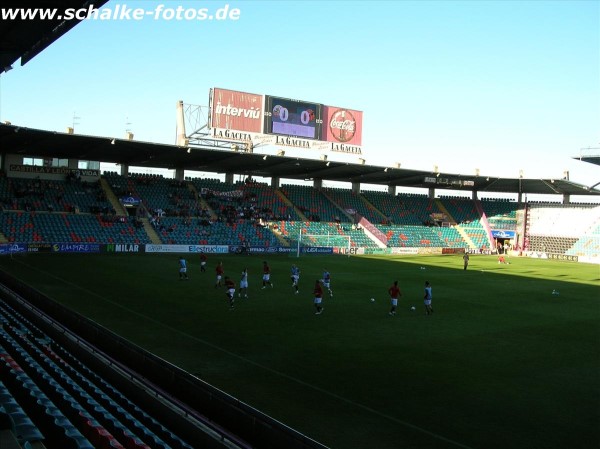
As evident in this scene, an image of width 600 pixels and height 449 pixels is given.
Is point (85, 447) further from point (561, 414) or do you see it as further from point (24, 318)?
point (24, 318)

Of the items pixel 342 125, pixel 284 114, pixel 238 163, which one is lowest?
pixel 238 163

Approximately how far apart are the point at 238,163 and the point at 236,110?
6.70 metres

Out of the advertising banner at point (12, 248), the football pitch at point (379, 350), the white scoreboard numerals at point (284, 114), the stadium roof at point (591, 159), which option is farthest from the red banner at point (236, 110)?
the stadium roof at point (591, 159)

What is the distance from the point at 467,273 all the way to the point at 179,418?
3795 cm

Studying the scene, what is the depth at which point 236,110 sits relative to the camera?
5553 centimetres

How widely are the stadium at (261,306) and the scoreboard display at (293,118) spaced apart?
0.21m

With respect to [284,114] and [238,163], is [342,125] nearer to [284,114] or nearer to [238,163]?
[284,114]

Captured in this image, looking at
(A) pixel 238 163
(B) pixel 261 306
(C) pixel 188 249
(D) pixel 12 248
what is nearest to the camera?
(B) pixel 261 306

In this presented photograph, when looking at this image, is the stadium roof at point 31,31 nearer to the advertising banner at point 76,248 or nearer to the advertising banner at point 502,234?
the advertising banner at point 76,248

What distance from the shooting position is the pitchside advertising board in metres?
54.8

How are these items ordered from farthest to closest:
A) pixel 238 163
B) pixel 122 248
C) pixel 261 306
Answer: pixel 238 163
pixel 122 248
pixel 261 306

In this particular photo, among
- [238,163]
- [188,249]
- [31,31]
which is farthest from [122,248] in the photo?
[31,31]

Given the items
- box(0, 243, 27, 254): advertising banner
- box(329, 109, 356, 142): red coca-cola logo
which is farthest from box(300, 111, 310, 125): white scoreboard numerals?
box(0, 243, 27, 254): advertising banner

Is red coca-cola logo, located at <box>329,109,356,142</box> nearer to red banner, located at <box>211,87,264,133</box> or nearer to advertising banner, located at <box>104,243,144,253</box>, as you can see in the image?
red banner, located at <box>211,87,264,133</box>
